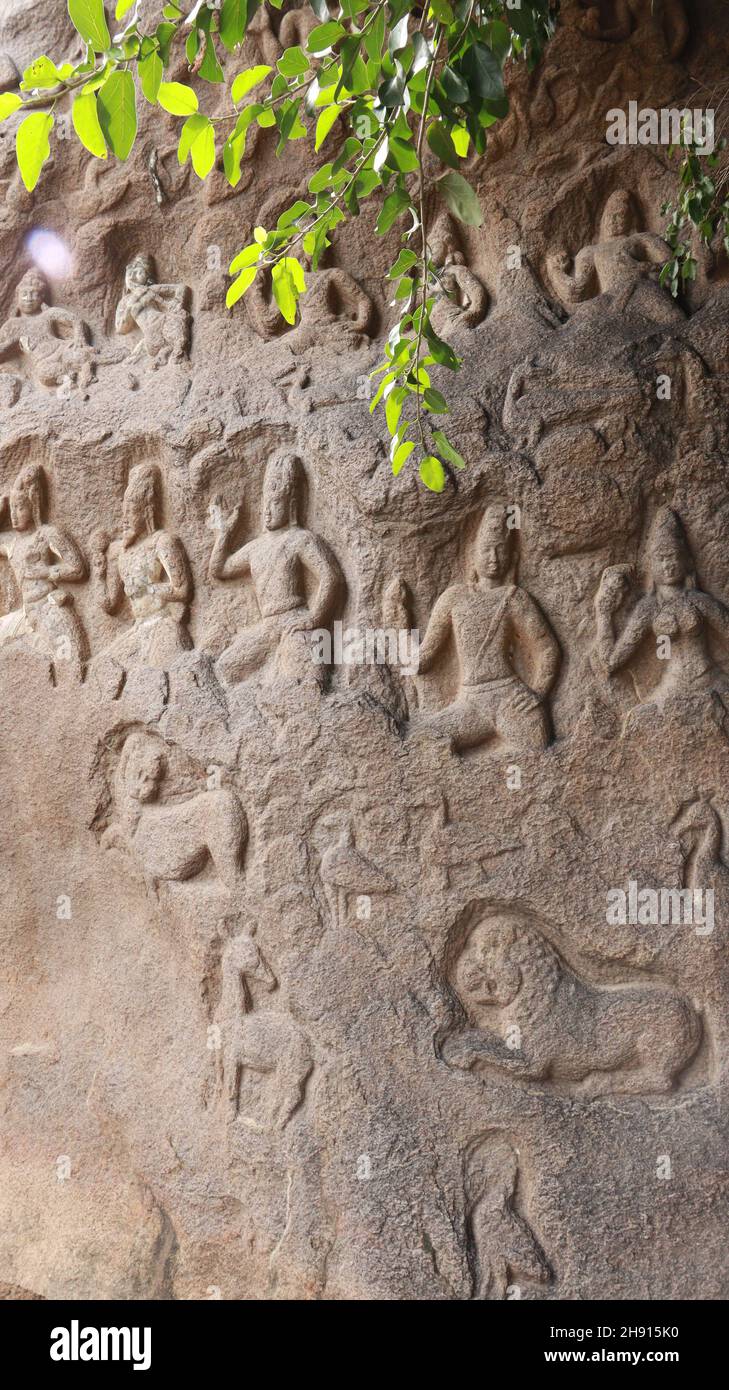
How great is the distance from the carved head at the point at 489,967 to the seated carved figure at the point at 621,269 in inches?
97.5

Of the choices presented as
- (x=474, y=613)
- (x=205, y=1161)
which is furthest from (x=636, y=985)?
(x=205, y=1161)

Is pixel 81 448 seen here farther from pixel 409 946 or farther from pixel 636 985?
pixel 636 985

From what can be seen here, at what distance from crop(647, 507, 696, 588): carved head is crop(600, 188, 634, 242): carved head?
129cm

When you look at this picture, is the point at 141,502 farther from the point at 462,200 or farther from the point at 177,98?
the point at 177,98

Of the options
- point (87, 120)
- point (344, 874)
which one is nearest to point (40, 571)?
point (344, 874)

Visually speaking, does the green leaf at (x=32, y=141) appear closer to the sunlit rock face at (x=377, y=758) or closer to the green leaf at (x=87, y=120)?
the green leaf at (x=87, y=120)

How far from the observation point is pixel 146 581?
17.1 feet

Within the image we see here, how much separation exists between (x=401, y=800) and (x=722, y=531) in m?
1.60

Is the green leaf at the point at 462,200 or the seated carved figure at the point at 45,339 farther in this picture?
the seated carved figure at the point at 45,339

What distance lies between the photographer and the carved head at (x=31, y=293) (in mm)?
5598

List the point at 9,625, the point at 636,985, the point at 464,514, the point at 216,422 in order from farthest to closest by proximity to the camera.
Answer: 1. the point at 9,625
2. the point at 216,422
3. the point at 464,514
4. the point at 636,985

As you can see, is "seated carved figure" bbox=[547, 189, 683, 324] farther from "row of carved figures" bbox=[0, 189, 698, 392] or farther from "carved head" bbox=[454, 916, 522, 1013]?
"carved head" bbox=[454, 916, 522, 1013]

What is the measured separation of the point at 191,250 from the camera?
17.9 ft

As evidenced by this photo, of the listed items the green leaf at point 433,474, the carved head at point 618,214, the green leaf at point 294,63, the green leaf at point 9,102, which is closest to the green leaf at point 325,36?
the green leaf at point 294,63
